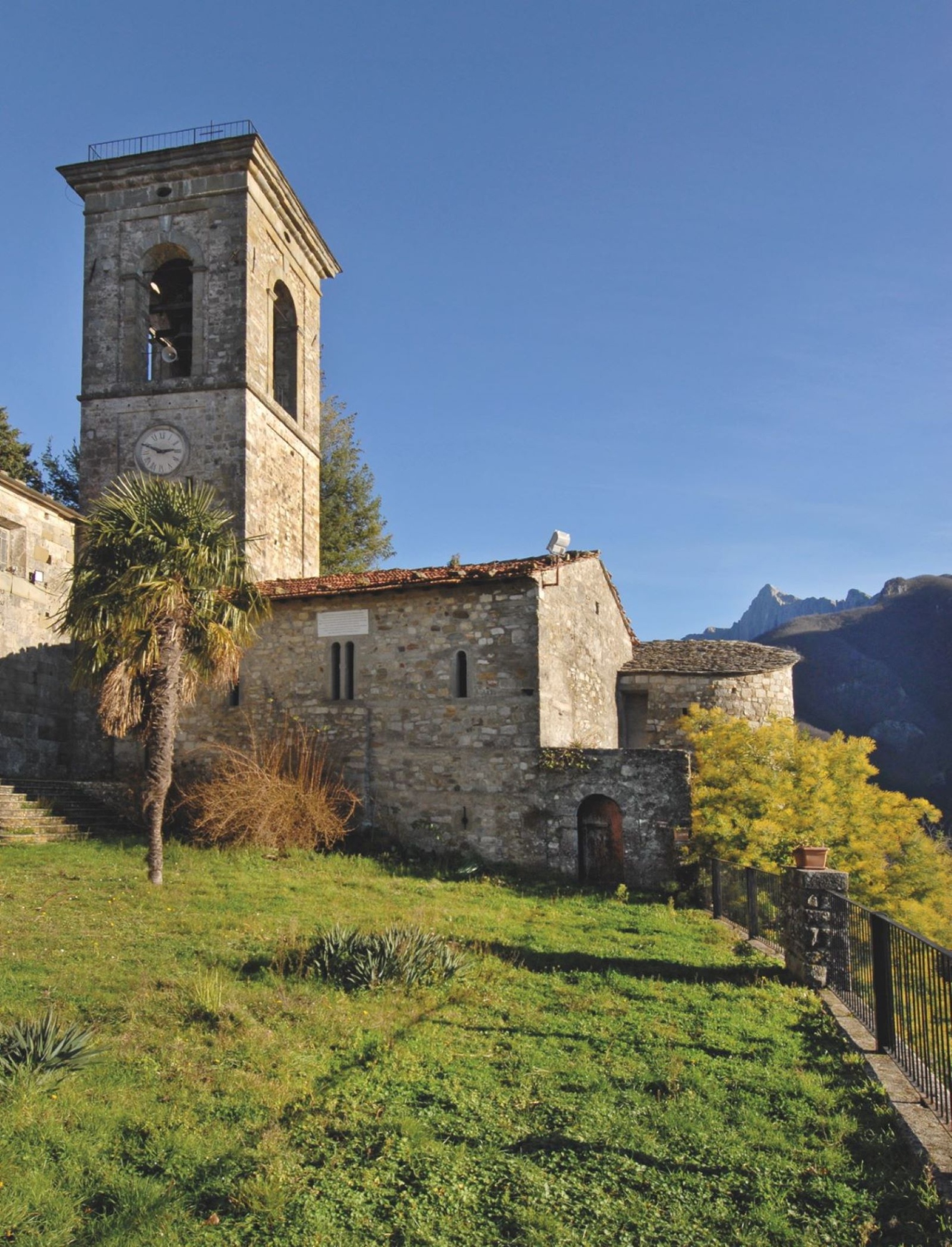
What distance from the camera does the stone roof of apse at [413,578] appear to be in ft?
55.7

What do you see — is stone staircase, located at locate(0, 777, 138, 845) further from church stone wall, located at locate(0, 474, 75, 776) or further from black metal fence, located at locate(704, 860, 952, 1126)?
black metal fence, located at locate(704, 860, 952, 1126)

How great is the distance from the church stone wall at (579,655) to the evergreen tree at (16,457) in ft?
67.6

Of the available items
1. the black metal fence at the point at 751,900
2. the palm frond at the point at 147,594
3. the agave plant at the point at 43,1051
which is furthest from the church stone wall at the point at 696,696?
the agave plant at the point at 43,1051

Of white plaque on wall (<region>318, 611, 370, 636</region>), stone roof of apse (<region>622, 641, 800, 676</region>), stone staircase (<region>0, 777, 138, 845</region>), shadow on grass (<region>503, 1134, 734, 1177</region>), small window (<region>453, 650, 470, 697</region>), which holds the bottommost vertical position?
shadow on grass (<region>503, 1134, 734, 1177</region>)

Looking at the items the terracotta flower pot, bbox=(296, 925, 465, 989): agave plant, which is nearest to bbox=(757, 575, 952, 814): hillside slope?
the terracotta flower pot

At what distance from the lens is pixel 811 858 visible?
374 inches

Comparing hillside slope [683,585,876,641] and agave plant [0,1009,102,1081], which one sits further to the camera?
hillside slope [683,585,876,641]

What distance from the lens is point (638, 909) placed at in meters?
13.7

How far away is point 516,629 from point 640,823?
3924 mm

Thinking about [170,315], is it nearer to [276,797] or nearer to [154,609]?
[154,609]

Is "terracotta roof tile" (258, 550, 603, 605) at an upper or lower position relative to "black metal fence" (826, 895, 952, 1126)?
upper

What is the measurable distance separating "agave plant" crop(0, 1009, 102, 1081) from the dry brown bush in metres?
8.86

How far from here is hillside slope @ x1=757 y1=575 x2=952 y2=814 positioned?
58750 millimetres

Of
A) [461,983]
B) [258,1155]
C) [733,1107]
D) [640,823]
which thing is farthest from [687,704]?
[258,1155]
